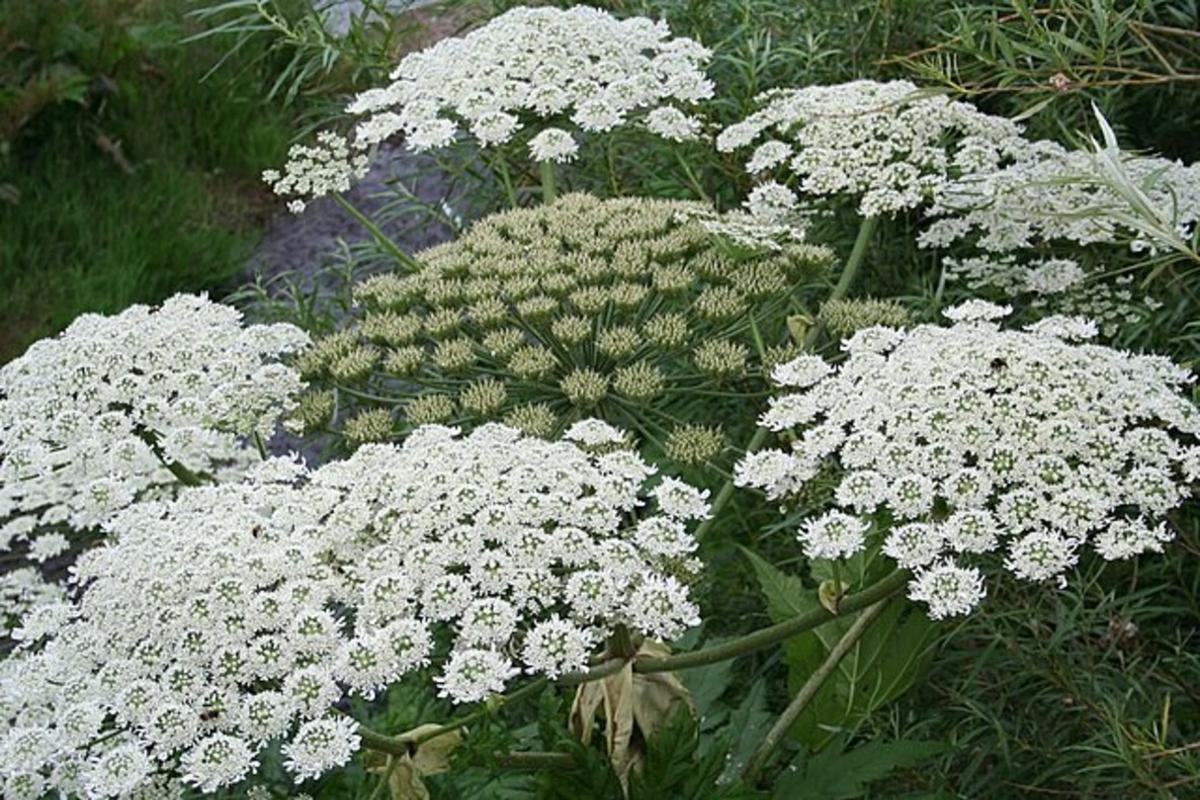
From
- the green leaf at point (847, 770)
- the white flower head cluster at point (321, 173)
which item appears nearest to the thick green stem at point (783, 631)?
the green leaf at point (847, 770)

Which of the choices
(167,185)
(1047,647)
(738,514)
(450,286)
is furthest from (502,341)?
(167,185)

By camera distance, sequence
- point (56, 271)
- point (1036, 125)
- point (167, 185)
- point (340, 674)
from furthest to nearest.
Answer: point (167, 185)
point (56, 271)
point (1036, 125)
point (340, 674)

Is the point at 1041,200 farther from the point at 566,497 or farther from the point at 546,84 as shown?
the point at 566,497

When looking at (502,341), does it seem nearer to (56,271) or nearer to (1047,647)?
(1047,647)

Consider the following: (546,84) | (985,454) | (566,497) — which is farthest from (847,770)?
(546,84)

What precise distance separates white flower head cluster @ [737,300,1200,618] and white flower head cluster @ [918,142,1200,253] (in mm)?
718

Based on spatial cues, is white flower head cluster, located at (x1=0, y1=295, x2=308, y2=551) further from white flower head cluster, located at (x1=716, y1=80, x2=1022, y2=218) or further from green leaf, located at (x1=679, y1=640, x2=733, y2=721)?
white flower head cluster, located at (x1=716, y1=80, x2=1022, y2=218)

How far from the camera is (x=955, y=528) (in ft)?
8.00

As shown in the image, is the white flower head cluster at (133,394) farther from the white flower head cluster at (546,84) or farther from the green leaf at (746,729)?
the green leaf at (746,729)

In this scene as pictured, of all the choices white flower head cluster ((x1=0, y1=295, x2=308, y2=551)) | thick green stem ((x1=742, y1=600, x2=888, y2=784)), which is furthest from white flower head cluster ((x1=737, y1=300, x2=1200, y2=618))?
white flower head cluster ((x1=0, y1=295, x2=308, y2=551))

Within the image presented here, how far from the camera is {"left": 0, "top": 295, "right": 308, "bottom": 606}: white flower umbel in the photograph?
310cm

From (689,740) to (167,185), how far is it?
7027mm

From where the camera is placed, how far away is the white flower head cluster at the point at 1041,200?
137 inches

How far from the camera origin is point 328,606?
8.85 ft
